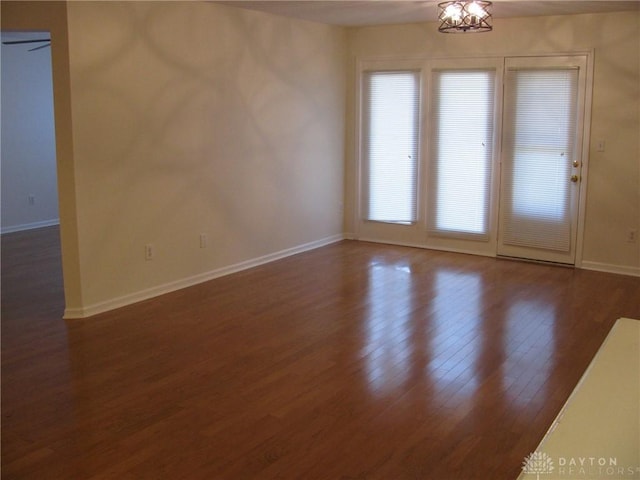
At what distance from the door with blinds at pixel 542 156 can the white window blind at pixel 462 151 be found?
0.61ft

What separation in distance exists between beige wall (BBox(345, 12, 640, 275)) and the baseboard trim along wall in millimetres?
2604

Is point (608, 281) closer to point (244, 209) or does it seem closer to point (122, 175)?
point (244, 209)

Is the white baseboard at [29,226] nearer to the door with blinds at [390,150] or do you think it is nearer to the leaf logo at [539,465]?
the door with blinds at [390,150]

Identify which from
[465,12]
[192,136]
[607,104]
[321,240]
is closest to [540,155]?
[607,104]

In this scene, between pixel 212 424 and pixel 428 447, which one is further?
pixel 212 424

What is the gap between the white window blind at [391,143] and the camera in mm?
7031

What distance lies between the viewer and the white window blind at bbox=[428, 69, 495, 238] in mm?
6621

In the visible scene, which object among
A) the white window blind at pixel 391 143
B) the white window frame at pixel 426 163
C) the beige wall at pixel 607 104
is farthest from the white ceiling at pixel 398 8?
the white window blind at pixel 391 143

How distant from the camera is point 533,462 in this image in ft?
3.63

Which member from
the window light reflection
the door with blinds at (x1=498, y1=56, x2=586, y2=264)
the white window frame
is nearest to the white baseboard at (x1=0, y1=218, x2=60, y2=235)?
the white window frame

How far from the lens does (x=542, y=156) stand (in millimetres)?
6379

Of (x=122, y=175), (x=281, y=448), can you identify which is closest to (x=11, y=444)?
(x=281, y=448)

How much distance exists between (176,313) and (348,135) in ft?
11.0

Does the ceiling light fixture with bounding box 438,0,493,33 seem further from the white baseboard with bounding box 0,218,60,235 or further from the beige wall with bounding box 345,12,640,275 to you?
the white baseboard with bounding box 0,218,60,235
